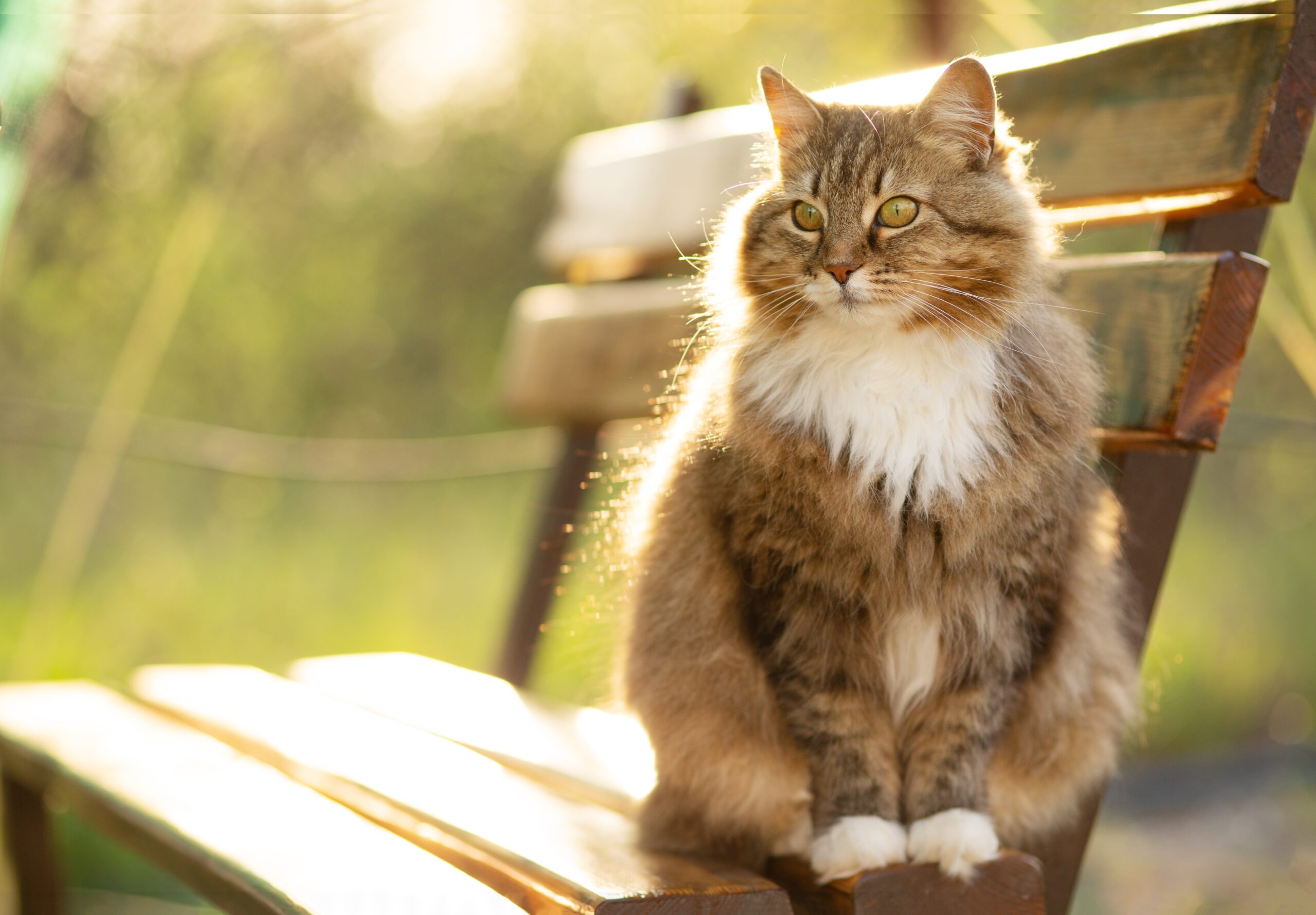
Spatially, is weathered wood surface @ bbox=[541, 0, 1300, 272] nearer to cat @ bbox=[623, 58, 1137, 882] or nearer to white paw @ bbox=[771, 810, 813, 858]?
cat @ bbox=[623, 58, 1137, 882]

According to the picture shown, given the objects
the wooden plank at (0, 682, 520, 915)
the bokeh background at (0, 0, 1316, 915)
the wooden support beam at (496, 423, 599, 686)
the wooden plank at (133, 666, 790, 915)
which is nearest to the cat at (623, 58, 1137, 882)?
the wooden plank at (133, 666, 790, 915)

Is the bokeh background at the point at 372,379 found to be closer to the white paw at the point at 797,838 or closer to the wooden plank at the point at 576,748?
the wooden plank at the point at 576,748

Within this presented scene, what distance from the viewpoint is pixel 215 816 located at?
1.35 metres

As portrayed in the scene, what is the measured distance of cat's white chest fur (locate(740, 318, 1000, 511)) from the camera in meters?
1.06

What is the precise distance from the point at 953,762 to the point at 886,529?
27 centimetres

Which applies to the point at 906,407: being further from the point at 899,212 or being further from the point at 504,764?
the point at 504,764

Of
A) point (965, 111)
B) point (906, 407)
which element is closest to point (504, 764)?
point (906, 407)

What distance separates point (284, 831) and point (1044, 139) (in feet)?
4.33

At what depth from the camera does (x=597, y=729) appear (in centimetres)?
179

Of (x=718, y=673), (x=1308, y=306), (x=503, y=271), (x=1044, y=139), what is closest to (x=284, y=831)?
(x=718, y=673)

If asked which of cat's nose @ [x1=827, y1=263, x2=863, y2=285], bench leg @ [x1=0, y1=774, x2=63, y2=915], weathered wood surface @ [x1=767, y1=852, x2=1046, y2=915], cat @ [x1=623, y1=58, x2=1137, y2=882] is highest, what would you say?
cat's nose @ [x1=827, y1=263, x2=863, y2=285]

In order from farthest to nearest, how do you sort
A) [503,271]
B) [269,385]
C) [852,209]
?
1. [503,271]
2. [269,385]
3. [852,209]

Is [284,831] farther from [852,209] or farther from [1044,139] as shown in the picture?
[1044,139]

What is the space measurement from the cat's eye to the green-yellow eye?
7 centimetres
